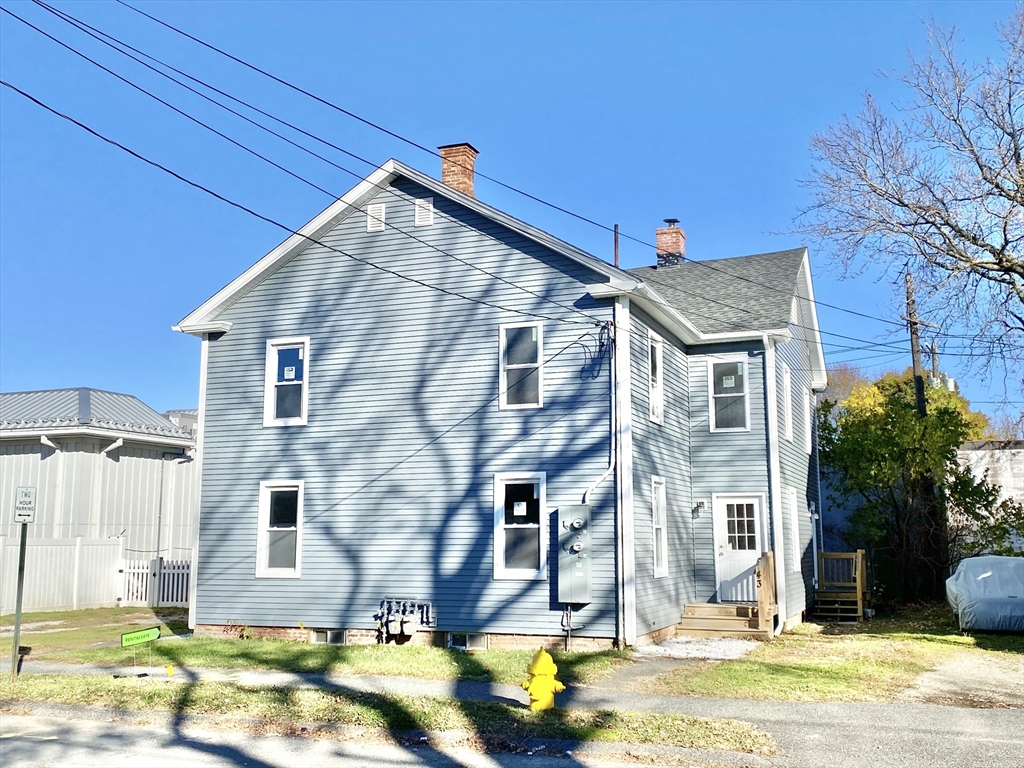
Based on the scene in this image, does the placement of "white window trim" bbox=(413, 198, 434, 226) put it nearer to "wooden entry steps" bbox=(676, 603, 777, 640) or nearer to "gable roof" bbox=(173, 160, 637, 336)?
"gable roof" bbox=(173, 160, 637, 336)

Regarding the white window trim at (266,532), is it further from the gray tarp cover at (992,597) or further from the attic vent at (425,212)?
the gray tarp cover at (992,597)

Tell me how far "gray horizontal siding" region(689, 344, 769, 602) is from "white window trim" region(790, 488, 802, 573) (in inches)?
74.9

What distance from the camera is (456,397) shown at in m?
16.4

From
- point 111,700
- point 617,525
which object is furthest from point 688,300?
point 111,700

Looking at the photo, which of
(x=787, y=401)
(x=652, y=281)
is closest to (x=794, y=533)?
(x=787, y=401)

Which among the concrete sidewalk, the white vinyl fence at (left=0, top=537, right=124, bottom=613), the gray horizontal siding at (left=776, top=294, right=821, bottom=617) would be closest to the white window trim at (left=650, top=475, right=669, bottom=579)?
the gray horizontal siding at (left=776, top=294, right=821, bottom=617)

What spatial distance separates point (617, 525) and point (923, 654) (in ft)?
17.0

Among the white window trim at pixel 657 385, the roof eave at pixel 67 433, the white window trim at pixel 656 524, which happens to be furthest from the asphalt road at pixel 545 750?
the roof eave at pixel 67 433

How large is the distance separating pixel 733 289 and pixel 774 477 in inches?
174

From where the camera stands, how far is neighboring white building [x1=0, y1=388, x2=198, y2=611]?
23.2 metres

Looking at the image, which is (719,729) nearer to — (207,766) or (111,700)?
(207,766)

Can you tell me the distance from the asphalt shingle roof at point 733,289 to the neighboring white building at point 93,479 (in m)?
12.3

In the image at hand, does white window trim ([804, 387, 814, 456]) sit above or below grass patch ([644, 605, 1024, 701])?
above

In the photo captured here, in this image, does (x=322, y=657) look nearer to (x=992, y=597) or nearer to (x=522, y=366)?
(x=522, y=366)
